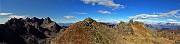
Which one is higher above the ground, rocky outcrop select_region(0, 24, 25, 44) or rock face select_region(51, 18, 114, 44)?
rock face select_region(51, 18, 114, 44)

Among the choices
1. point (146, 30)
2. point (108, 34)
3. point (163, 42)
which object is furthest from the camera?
point (146, 30)

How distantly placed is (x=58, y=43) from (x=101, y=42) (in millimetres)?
2545

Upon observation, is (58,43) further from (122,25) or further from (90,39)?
(122,25)

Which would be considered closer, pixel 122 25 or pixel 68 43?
pixel 68 43

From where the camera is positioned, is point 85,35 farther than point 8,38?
No

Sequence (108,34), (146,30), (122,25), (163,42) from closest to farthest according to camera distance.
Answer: (108,34)
(163,42)
(146,30)
(122,25)

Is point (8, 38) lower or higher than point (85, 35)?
lower

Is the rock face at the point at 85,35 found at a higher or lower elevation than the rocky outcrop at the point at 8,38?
higher

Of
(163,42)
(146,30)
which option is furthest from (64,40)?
(146,30)

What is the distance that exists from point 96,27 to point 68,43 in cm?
210

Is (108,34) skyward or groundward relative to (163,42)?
skyward

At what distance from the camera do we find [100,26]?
17016 millimetres

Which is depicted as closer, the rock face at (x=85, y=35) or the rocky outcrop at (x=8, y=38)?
the rock face at (x=85, y=35)

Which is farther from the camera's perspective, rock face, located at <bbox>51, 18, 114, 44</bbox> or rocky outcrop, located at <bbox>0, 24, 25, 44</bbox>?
rocky outcrop, located at <bbox>0, 24, 25, 44</bbox>
